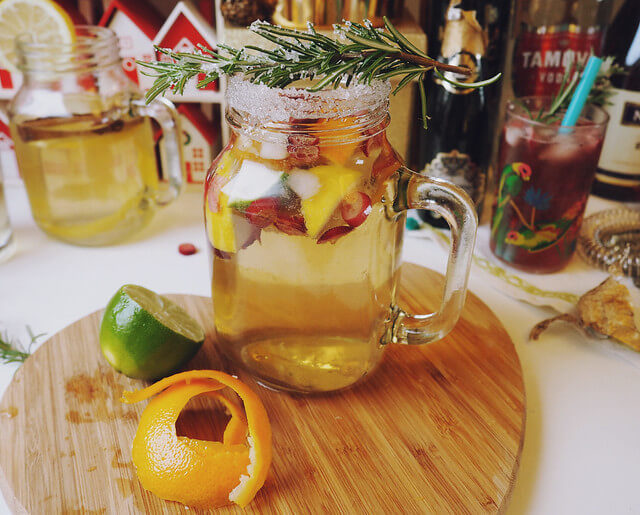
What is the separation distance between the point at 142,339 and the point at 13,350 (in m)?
0.19

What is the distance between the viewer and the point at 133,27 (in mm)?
937

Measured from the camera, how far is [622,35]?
92cm

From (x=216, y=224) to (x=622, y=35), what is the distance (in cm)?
71

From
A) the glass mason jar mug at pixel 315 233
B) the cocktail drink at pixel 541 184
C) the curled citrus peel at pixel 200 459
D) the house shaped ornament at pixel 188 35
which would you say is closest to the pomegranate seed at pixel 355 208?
the glass mason jar mug at pixel 315 233

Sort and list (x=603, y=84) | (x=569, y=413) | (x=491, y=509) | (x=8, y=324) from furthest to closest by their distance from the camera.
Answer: (x=603, y=84), (x=8, y=324), (x=569, y=413), (x=491, y=509)

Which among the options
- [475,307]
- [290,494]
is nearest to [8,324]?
[290,494]

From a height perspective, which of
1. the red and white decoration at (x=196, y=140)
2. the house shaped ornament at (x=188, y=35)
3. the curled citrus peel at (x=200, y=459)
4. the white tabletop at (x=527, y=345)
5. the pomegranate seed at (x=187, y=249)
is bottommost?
the white tabletop at (x=527, y=345)

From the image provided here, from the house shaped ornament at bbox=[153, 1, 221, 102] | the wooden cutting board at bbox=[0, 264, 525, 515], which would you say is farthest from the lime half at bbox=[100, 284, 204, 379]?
the house shaped ornament at bbox=[153, 1, 221, 102]

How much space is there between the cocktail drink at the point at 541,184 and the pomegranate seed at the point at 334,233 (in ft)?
1.16

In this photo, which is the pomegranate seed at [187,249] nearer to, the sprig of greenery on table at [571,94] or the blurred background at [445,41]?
the blurred background at [445,41]

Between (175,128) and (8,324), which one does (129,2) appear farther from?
(8,324)

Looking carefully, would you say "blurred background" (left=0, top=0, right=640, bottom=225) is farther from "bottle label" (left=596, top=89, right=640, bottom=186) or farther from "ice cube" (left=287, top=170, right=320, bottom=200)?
"ice cube" (left=287, top=170, right=320, bottom=200)

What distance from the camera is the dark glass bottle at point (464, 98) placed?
2.71 feet

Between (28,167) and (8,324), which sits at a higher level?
(28,167)
